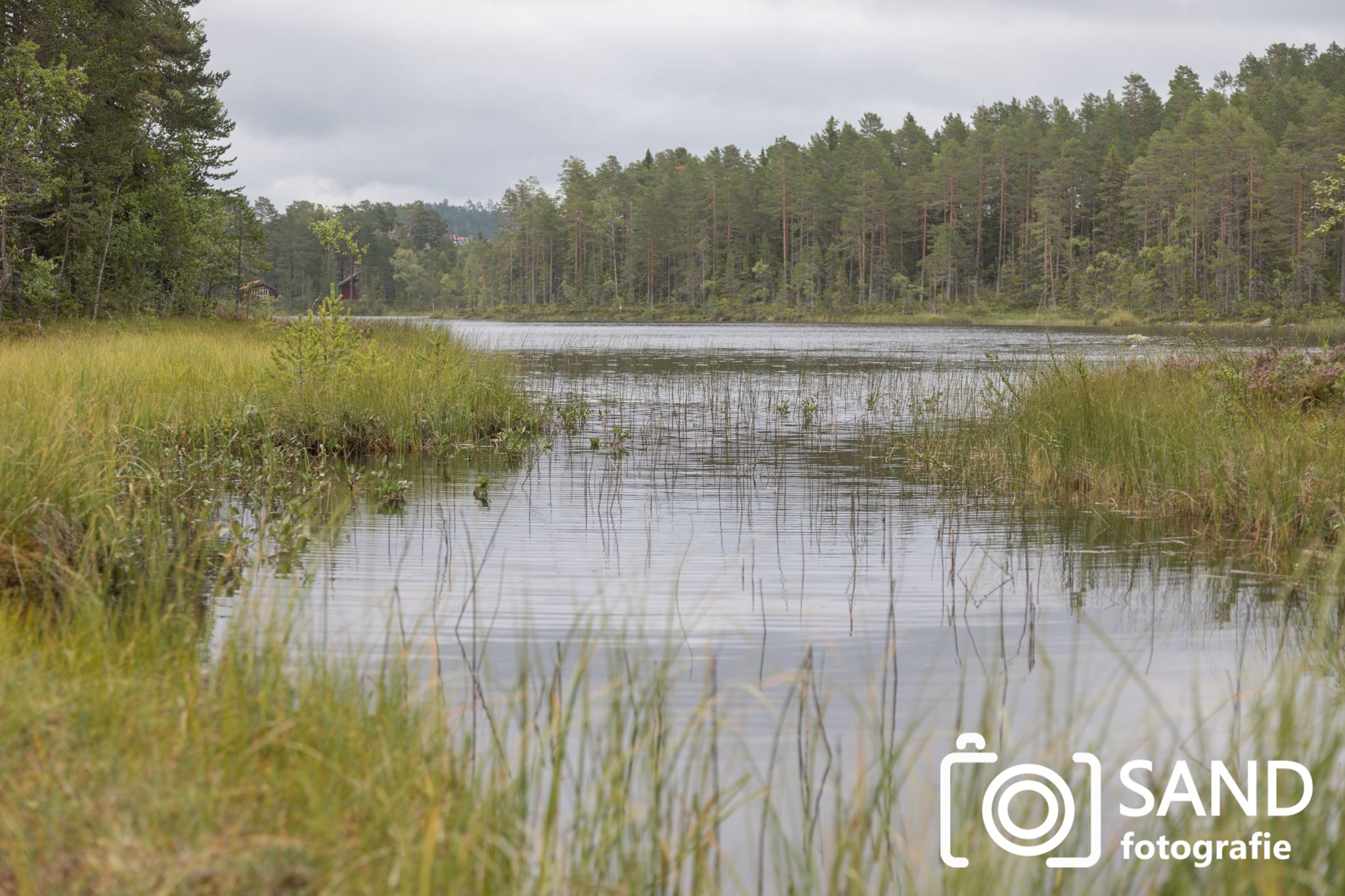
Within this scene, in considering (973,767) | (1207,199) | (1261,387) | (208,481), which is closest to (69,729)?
(973,767)

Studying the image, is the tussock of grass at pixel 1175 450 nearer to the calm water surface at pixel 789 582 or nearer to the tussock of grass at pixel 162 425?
the calm water surface at pixel 789 582

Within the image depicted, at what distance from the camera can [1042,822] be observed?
3453 millimetres

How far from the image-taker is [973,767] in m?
3.20

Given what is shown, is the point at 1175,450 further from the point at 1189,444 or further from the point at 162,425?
the point at 162,425

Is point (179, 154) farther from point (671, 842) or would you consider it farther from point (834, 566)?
point (671, 842)

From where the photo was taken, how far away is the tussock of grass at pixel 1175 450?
8203mm

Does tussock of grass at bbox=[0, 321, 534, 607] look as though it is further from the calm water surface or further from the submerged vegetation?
the submerged vegetation

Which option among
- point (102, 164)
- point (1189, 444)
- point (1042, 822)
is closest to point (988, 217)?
point (102, 164)

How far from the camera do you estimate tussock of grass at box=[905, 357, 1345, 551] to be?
8.20 meters

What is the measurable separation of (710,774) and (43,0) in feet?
94.7

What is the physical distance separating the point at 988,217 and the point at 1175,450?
93.2 metres

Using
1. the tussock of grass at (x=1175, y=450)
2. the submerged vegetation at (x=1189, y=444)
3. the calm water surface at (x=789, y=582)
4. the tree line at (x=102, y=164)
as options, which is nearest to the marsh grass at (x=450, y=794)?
the calm water surface at (x=789, y=582)

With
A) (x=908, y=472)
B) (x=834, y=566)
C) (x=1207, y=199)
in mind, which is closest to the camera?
(x=834, y=566)

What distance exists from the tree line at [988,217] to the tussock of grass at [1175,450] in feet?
196
